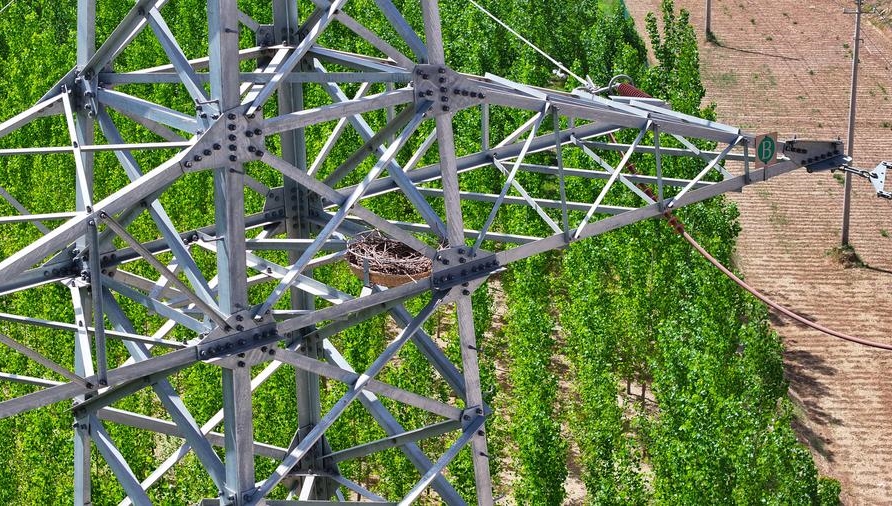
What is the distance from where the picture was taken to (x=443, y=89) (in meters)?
10.4

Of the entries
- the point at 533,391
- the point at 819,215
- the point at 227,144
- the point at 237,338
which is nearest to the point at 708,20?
the point at 819,215

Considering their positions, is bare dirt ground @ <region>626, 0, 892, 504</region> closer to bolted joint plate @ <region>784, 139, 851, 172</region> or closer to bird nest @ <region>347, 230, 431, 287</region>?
bolted joint plate @ <region>784, 139, 851, 172</region>

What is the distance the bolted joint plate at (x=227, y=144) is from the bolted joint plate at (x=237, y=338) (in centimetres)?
108

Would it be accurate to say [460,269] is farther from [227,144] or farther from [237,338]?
[227,144]

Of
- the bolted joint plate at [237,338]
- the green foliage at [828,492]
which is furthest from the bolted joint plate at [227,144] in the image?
the green foliage at [828,492]

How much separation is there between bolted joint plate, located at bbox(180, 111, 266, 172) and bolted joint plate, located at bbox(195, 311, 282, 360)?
3.53 ft

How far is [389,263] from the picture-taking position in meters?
11.4

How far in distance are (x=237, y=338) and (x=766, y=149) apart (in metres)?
6.00

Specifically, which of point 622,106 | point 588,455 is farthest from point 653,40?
point 622,106

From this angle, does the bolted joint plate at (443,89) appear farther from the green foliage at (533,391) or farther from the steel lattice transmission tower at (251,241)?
the green foliage at (533,391)

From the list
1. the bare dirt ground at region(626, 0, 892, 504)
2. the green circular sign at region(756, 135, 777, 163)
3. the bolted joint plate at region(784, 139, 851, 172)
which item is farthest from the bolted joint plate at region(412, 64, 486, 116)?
the bare dirt ground at region(626, 0, 892, 504)

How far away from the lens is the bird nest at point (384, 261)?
37.2 ft

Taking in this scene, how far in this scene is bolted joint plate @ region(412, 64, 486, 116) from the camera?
10.4m

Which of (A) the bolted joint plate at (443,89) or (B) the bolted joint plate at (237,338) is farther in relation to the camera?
(A) the bolted joint plate at (443,89)
